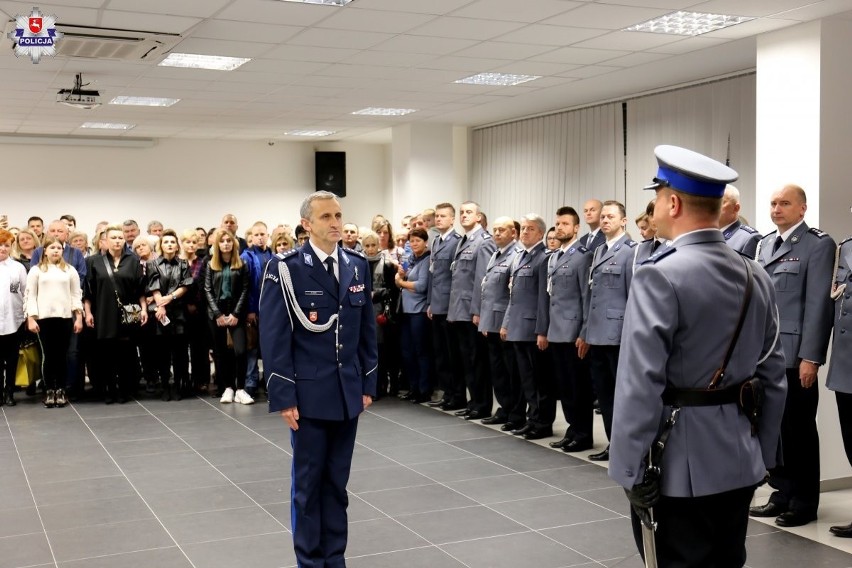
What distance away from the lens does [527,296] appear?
6.68 m

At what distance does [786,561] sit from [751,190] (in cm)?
575

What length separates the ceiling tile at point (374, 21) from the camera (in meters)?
6.32

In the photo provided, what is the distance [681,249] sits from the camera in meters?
2.44

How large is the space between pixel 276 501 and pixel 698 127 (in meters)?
6.70

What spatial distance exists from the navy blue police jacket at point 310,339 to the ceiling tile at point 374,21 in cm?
313

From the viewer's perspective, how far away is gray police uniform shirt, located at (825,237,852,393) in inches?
177

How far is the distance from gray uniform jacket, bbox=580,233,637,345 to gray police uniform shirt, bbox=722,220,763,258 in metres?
0.85

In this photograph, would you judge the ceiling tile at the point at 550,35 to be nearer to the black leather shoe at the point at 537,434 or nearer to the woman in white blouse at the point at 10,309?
the black leather shoe at the point at 537,434

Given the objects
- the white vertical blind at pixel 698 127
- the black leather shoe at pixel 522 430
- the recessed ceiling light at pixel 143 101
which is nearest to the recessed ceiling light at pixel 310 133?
the recessed ceiling light at pixel 143 101

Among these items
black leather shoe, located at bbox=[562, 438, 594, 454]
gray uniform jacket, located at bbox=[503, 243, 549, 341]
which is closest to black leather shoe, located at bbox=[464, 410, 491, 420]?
gray uniform jacket, located at bbox=[503, 243, 549, 341]

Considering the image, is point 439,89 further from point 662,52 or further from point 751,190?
point 751,190

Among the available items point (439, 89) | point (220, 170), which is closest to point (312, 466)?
point (439, 89)

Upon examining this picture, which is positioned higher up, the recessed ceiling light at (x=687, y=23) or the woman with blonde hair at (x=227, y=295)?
the recessed ceiling light at (x=687, y=23)

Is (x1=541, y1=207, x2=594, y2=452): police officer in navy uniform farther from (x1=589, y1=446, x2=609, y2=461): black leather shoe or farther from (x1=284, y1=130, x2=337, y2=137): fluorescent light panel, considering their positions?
(x1=284, y1=130, x2=337, y2=137): fluorescent light panel
